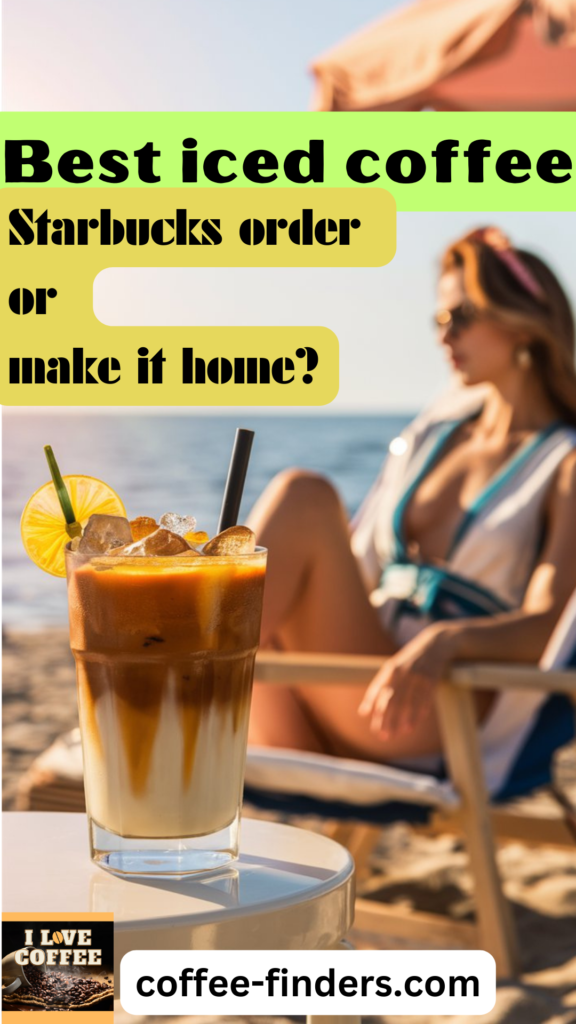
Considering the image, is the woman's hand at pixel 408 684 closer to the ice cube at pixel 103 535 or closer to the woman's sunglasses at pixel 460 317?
the woman's sunglasses at pixel 460 317

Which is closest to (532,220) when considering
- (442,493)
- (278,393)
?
(442,493)

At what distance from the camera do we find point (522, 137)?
2408mm

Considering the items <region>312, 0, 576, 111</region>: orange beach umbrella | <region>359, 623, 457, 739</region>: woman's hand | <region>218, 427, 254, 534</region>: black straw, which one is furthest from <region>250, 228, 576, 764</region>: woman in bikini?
<region>218, 427, 254, 534</region>: black straw

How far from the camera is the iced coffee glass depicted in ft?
2.90

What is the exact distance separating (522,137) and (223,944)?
6.61 feet

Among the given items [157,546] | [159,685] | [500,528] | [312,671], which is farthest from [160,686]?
[500,528]

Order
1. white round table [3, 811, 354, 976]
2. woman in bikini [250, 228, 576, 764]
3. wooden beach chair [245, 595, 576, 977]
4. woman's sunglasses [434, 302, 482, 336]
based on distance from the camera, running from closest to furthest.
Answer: white round table [3, 811, 354, 976] → wooden beach chair [245, 595, 576, 977] → woman in bikini [250, 228, 576, 764] → woman's sunglasses [434, 302, 482, 336]

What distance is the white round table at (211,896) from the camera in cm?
79

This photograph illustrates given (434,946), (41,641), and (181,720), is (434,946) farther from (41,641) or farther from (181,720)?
(41,641)

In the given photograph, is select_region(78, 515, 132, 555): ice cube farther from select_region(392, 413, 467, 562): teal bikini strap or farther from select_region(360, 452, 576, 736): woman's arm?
select_region(392, 413, 467, 562): teal bikini strap

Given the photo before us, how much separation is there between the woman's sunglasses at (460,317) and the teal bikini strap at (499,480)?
0.35 meters

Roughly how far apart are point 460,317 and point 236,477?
2.18 m

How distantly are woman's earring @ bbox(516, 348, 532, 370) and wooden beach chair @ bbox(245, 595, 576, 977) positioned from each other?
0.82 meters

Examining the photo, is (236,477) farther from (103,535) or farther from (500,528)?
(500,528)
